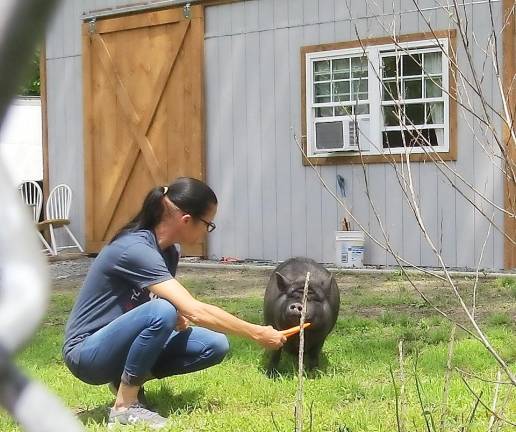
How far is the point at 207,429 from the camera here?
4.25 metres

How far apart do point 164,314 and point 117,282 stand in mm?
413

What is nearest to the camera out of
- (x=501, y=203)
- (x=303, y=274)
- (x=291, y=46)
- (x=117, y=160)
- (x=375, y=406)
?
(x=375, y=406)

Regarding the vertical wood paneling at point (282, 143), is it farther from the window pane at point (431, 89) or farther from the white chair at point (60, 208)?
the white chair at point (60, 208)

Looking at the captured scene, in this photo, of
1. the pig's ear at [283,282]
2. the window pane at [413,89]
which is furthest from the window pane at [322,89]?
the pig's ear at [283,282]

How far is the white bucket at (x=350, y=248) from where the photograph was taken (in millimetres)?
11352

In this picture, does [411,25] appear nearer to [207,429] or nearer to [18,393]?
[207,429]

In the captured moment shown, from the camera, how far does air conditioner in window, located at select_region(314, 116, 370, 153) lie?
11516mm

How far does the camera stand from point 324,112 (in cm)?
1191

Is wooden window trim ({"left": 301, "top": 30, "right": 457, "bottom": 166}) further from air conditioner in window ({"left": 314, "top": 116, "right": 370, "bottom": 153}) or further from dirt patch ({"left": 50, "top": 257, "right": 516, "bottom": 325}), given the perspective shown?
dirt patch ({"left": 50, "top": 257, "right": 516, "bottom": 325})

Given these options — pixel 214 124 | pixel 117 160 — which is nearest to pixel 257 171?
pixel 214 124

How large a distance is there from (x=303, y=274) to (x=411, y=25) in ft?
19.8

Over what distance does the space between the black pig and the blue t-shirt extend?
43.0 inches

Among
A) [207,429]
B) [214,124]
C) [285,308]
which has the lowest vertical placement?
[207,429]

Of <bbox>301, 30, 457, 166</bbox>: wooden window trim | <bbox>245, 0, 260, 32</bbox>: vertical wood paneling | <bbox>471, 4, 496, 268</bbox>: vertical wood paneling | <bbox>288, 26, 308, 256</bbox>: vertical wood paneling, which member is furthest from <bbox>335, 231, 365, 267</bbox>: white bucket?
<bbox>245, 0, 260, 32</bbox>: vertical wood paneling
